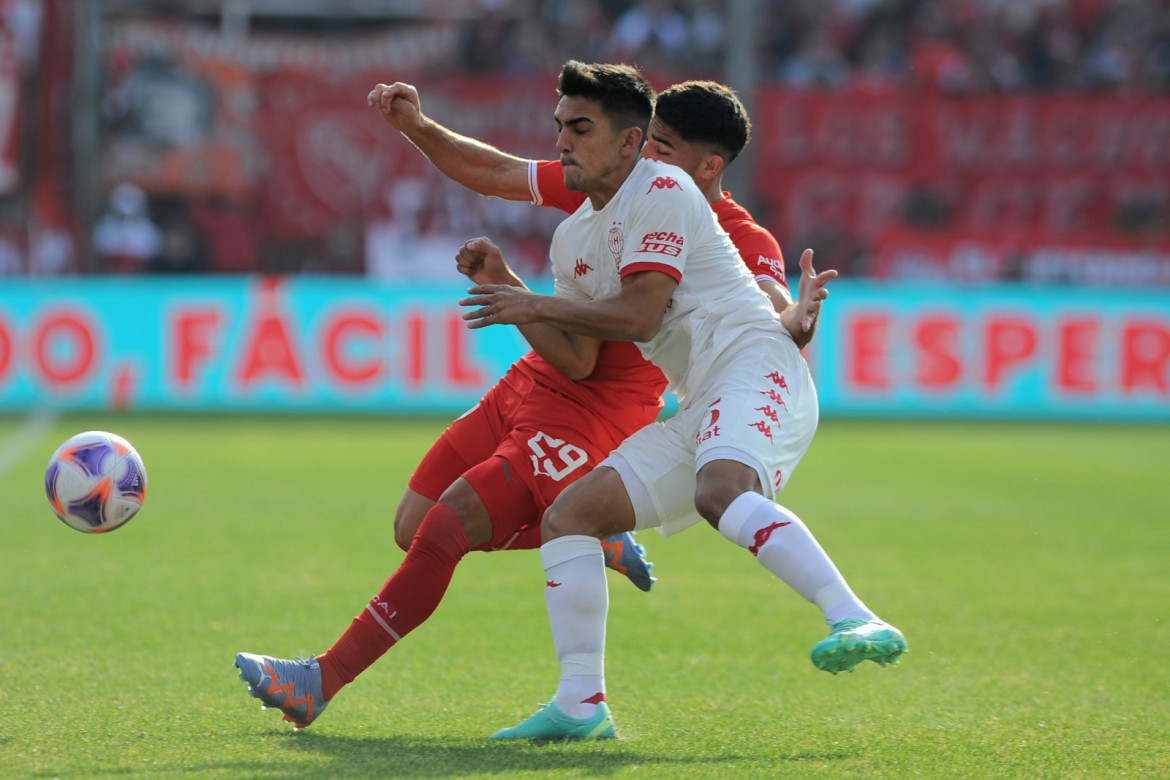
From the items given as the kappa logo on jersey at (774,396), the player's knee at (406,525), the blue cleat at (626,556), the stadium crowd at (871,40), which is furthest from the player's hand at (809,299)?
the stadium crowd at (871,40)

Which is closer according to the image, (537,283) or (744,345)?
(744,345)

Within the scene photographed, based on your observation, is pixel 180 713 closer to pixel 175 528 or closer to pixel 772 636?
pixel 772 636

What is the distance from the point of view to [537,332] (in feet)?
15.7

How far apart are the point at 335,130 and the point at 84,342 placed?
14.9 ft

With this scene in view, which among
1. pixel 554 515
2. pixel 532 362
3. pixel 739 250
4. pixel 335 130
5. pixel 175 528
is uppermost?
pixel 335 130

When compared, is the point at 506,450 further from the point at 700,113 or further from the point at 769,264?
the point at 700,113

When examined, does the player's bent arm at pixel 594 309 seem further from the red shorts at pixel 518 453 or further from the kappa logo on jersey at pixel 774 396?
the red shorts at pixel 518 453

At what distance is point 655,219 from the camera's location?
177 inches

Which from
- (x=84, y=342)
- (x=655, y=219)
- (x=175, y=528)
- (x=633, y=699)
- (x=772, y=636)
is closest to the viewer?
(x=655, y=219)

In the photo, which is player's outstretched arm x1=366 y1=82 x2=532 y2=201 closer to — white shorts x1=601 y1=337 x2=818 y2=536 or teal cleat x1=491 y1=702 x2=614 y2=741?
white shorts x1=601 y1=337 x2=818 y2=536

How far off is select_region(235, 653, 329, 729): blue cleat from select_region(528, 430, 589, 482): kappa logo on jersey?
3.11 feet

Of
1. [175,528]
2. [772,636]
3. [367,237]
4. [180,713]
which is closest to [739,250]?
[772,636]

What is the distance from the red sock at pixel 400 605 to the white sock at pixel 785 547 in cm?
96

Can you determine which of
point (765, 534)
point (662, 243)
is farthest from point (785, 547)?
point (662, 243)
